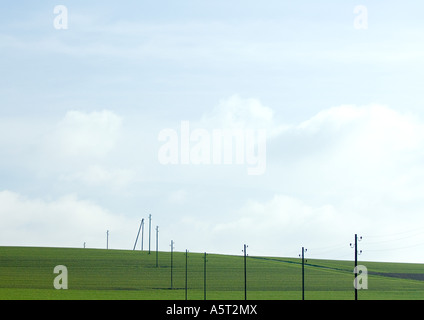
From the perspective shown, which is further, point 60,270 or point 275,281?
point 60,270

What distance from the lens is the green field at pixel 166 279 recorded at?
94.3m

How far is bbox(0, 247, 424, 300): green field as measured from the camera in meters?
94.3

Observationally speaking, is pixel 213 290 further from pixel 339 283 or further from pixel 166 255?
pixel 166 255

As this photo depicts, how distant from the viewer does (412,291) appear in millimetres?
112562

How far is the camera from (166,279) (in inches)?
4621
